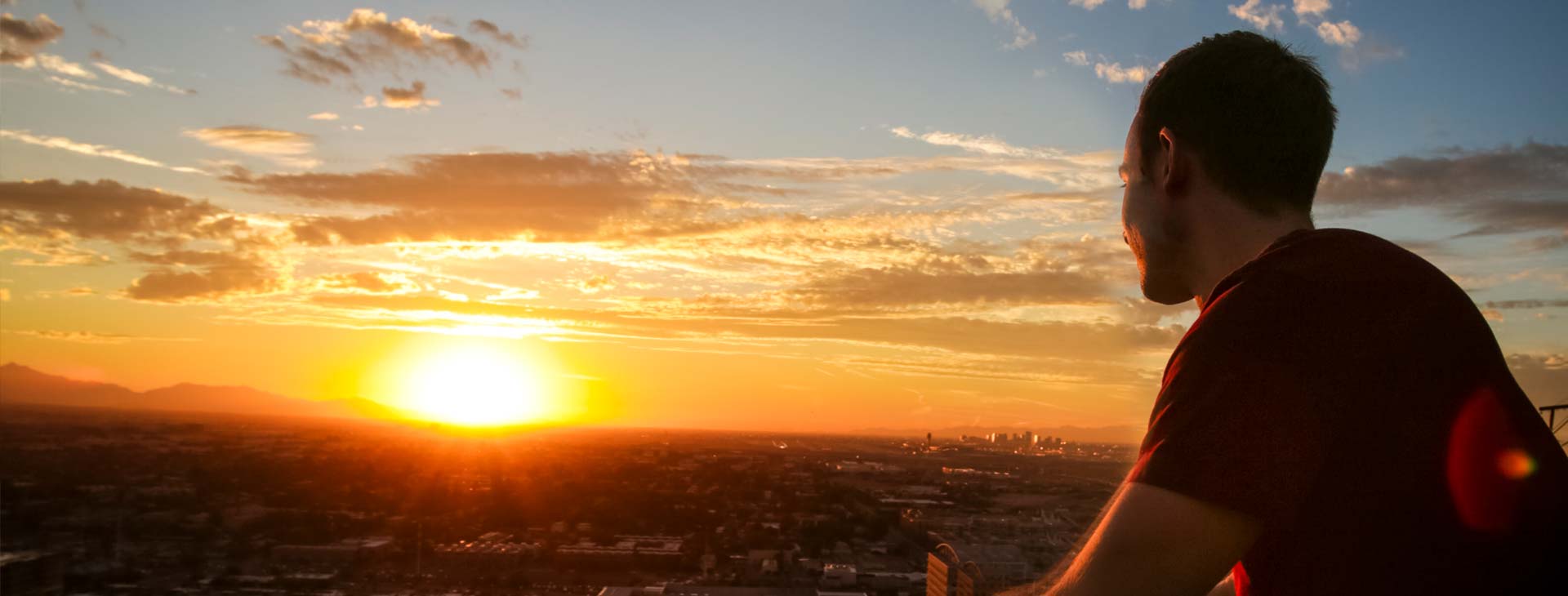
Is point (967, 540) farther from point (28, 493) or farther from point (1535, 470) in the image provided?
point (1535, 470)

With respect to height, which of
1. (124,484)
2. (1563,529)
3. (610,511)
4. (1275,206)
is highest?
(1275,206)

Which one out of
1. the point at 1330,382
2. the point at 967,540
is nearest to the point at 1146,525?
the point at 1330,382

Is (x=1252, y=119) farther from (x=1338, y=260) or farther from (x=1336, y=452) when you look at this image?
(x=1336, y=452)

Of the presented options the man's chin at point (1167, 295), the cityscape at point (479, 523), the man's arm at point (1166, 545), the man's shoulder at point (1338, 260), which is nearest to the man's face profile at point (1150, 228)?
the man's chin at point (1167, 295)

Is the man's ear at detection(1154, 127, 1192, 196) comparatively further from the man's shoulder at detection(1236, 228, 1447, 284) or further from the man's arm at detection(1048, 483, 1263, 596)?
the man's arm at detection(1048, 483, 1263, 596)

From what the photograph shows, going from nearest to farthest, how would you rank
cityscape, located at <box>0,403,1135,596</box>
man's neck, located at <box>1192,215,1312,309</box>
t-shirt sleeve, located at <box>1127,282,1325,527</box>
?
t-shirt sleeve, located at <box>1127,282,1325,527</box> < man's neck, located at <box>1192,215,1312,309</box> < cityscape, located at <box>0,403,1135,596</box>

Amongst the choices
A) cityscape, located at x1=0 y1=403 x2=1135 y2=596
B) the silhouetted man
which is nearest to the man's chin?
the silhouetted man

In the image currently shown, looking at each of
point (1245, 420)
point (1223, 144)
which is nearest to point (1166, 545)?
point (1245, 420)
